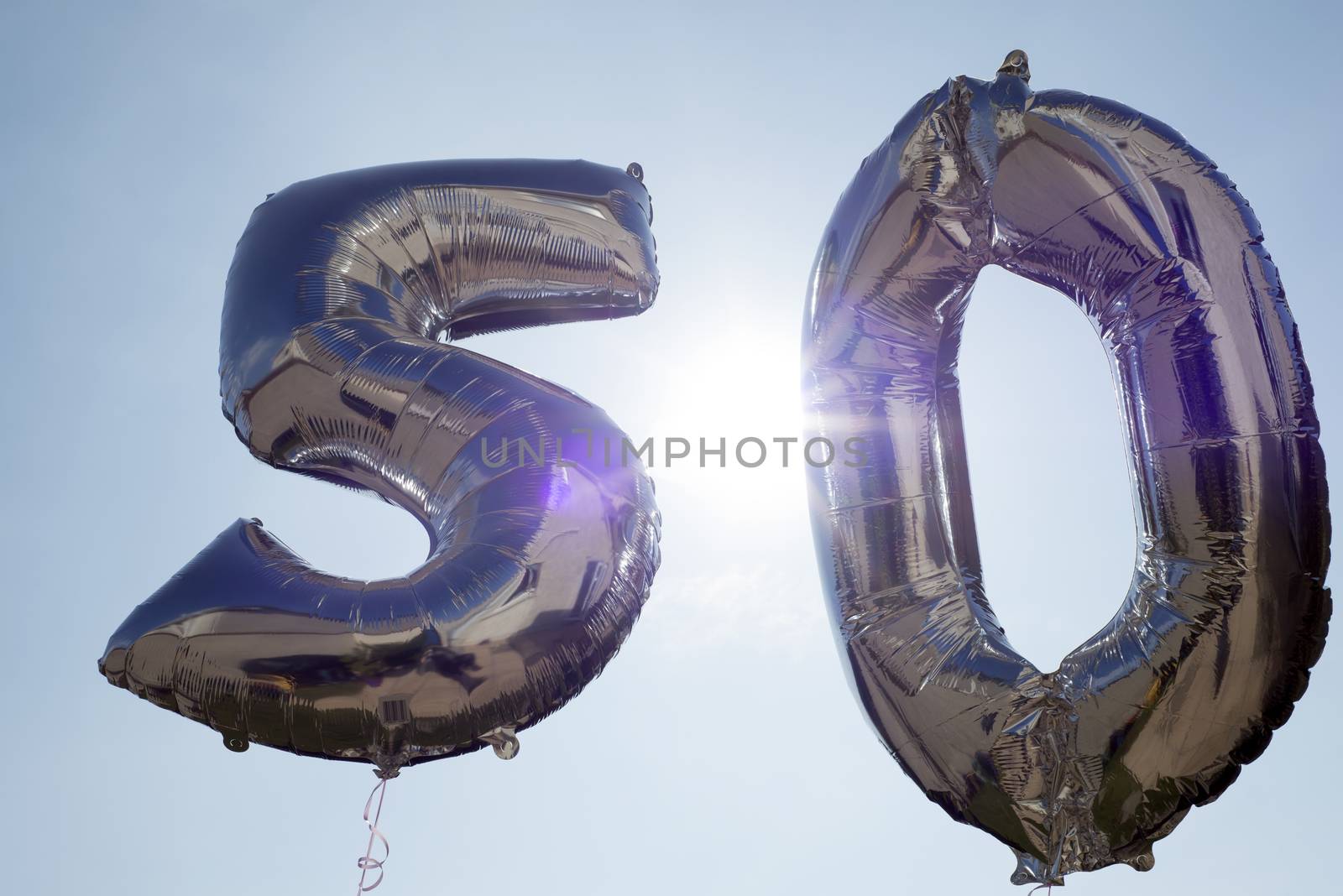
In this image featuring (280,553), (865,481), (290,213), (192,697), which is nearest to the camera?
(192,697)

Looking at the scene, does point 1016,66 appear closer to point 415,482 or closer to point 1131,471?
point 1131,471

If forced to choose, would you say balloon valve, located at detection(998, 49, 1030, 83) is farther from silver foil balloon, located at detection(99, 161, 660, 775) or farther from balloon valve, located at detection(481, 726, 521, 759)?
balloon valve, located at detection(481, 726, 521, 759)

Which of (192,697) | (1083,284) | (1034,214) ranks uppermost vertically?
(1034,214)

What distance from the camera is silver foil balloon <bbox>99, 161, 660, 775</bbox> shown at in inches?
113

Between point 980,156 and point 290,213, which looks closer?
point 980,156

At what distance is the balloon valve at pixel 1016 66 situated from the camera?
3.49 m

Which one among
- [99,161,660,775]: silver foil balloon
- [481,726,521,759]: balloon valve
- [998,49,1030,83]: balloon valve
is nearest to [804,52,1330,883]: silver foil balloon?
[998,49,1030,83]: balloon valve

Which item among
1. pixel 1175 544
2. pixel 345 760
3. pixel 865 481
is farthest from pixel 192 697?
pixel 1175 544

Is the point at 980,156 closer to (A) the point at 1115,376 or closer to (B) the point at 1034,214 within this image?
(B) the point at 1034,214

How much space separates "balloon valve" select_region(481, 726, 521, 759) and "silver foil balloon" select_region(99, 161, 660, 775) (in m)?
0.03

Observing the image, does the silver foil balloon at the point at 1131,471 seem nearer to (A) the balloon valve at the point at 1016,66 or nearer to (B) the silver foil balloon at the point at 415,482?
(A) the balloon valve at the point at 1016,66

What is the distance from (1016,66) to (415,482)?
2.05m

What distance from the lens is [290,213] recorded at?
371 cm

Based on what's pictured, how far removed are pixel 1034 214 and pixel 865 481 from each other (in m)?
0.84
